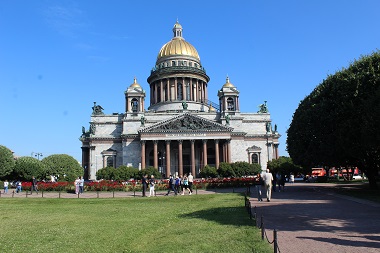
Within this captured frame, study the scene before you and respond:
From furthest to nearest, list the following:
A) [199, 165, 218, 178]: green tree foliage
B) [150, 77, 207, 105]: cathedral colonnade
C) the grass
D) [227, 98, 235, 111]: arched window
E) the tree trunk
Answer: [150, 77, 207, 105]: cathedral colonnade → [227, 98, 235, 111]: arched window → [199, 165, 218, 178]: green tree foliage → the tree trunk → the grass

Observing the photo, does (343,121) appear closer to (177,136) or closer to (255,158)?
(177,136)

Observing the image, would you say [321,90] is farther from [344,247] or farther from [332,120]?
[344,247]

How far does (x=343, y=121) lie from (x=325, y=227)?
1920 centimetres

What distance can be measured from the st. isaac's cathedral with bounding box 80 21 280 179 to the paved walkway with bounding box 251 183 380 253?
159 ft

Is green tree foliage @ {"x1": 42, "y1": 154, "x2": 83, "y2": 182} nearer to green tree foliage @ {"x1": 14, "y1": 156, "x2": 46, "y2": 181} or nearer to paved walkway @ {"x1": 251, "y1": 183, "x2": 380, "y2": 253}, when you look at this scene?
green tree foliage @ {"x1": 14, "y1": 156, "x2": 46, "y2": 181}

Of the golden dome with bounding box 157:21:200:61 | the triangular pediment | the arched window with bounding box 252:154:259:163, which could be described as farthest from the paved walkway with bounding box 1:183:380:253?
the golden dome with bounding box 157:21:200:61

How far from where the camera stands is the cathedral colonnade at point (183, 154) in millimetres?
68938

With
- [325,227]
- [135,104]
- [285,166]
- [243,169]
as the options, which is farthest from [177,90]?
[325,227]

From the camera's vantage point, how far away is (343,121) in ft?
102

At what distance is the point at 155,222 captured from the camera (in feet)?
53.5

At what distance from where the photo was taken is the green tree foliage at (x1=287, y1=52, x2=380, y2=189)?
92.7 feet

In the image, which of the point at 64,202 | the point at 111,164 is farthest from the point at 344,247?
the point at 111,164

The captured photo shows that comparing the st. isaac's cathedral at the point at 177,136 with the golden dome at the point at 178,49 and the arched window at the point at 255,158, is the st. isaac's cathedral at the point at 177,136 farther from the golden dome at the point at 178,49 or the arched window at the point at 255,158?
the golden dome at the point at 178,49

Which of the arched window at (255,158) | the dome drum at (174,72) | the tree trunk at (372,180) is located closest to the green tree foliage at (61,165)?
the dome drum at (174,72)
